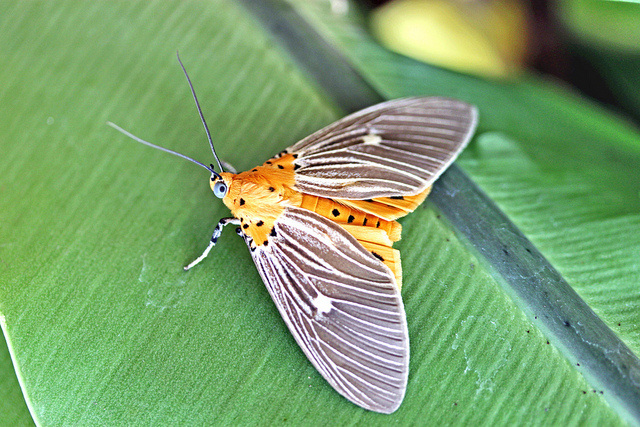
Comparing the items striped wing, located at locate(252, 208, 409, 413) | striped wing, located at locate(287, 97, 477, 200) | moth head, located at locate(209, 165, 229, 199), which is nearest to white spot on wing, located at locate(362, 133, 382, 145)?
striped wing, located at locate(287, 97, 477, 200)

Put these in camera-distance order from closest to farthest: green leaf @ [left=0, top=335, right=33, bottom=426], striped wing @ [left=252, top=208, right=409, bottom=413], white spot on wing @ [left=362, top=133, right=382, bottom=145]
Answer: striped wing @ [left=252, top=208, right=409, bottom=413] → green leaf @ [left=0, top=335, right=33, bottom=426] → white spot on wing @ [left=362, top=133, right=382, bottom=145]

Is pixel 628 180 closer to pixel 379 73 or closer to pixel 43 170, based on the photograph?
pixel 379 73

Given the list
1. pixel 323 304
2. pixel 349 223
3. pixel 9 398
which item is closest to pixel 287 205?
pixel 349 223

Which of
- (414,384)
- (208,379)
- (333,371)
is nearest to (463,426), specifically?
(414,384)

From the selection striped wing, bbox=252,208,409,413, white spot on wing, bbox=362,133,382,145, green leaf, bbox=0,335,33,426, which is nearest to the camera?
striped wing, bbox=252,208,409,413

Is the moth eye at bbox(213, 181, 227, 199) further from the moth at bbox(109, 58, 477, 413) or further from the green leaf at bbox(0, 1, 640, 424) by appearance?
the green leaf at bbox(0, 1, 640, 424)

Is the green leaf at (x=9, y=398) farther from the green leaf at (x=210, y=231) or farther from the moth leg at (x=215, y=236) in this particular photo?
the moth leg at (x=215, y=236)

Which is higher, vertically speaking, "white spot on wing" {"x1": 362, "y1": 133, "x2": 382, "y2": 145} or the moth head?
"white spot on wing" {"x1": 362, "y1": 133, "x2": 382, "y2": 145}
